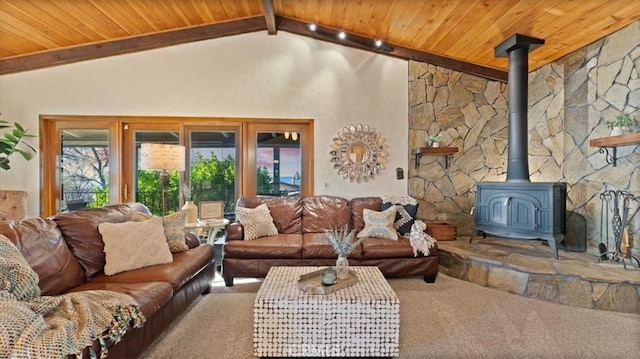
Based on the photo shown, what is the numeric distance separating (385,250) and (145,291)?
232cm

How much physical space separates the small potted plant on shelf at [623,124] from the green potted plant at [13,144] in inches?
269

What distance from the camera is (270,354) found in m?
2.00

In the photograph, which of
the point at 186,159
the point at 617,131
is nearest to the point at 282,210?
the point at 186,159

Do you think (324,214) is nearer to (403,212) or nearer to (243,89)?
(403,212)

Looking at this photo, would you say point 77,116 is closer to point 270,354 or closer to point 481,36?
point 270,354

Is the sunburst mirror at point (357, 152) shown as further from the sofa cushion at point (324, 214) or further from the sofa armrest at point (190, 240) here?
the sofa armrest at point (190, 240)

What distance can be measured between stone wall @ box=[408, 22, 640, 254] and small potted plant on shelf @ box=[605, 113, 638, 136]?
0.10 m

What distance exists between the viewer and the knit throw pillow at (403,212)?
154 inches

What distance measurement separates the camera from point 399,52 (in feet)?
15.3

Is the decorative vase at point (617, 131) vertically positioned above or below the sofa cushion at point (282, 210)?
above

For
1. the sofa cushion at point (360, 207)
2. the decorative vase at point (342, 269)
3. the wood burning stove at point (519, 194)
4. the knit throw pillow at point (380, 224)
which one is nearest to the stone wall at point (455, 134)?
the wood burning stove at point (519, 194)

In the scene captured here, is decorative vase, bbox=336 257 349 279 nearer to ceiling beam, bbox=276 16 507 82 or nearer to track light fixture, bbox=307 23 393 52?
track light fixture, bbox=307 23 393 52

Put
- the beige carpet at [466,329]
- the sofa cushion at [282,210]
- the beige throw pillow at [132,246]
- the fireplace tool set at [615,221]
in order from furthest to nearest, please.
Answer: the sofa cushion at [282,210], the fireplace tool set at [615,221], the beige throw pillow at [132,246], the beige carpet at [466,329]

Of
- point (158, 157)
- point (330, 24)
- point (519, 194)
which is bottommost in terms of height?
point (519, 194)
